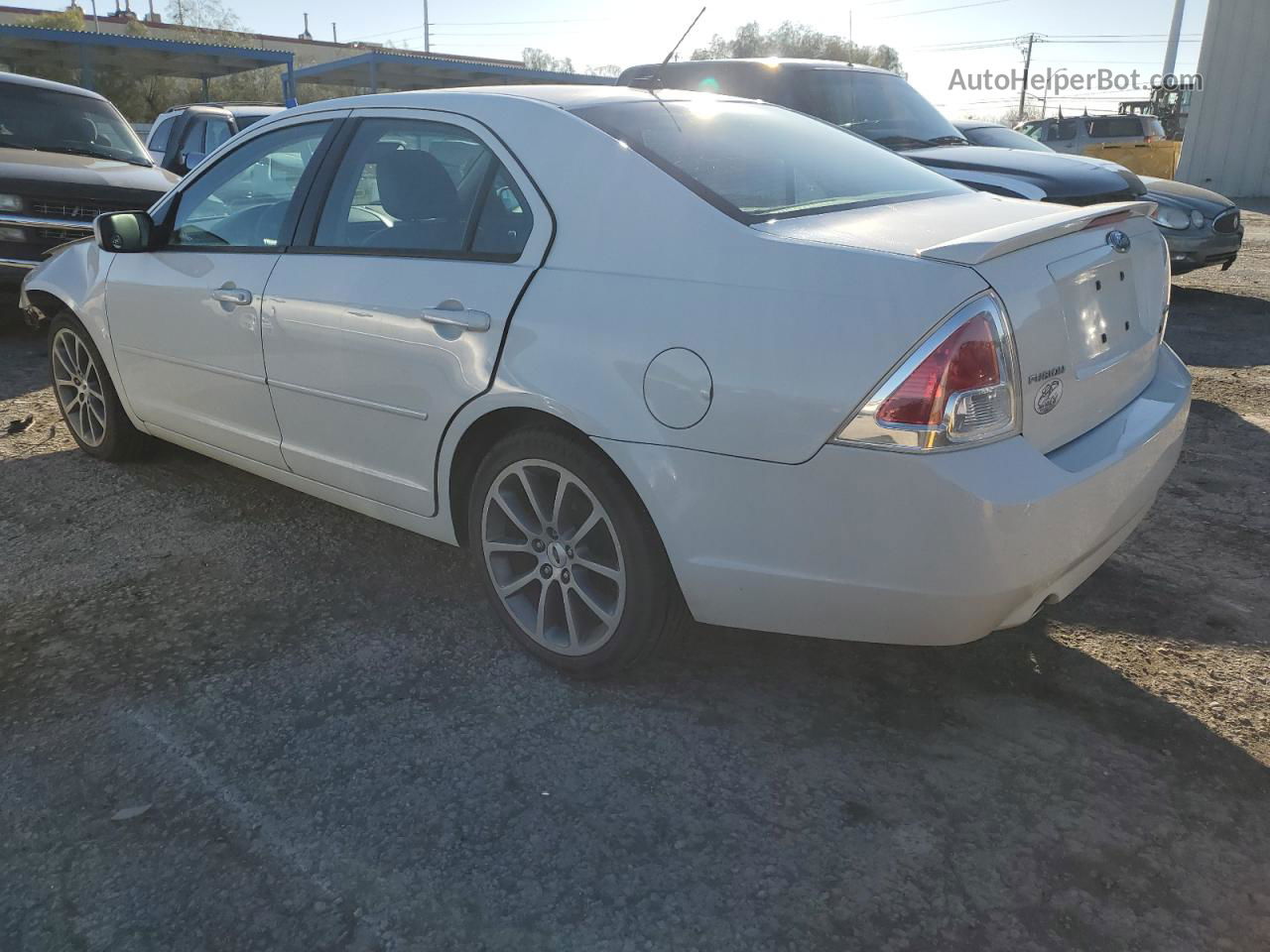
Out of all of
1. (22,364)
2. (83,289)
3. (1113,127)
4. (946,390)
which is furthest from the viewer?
(1113,127)

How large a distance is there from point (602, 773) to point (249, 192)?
104 inches

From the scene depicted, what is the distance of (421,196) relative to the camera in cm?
324

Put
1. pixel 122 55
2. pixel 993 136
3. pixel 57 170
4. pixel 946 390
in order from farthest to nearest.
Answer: pixel 122 55 → pixel 993 136 → pixel 57 170 → pixel 946 390

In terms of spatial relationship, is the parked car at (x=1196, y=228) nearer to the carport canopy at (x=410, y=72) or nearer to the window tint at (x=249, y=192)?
the window tint at (x=249, y=192)

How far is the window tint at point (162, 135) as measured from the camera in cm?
1236

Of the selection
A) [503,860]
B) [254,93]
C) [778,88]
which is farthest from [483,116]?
[254,93]

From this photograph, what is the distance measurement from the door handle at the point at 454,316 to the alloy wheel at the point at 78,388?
2454 mm

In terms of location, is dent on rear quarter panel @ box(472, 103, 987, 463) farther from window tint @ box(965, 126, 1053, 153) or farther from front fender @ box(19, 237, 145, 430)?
window tint @ box(965, 126, 1053, 153)

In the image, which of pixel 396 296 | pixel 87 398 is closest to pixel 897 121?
pixel 396 296

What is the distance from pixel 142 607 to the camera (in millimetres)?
3438

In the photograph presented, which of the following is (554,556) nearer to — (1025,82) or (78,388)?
(78,388)

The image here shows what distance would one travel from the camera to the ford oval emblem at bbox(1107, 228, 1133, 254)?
8.92ft

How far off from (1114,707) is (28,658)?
3.13 m

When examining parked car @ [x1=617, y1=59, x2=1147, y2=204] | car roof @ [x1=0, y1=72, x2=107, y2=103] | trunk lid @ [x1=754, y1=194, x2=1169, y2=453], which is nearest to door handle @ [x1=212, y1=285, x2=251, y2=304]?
trunk lid @ [x1=754, y1=194, x2=1169, y2=453]
